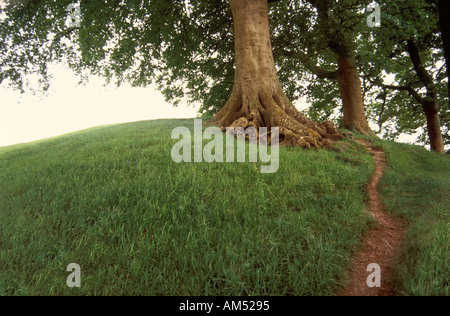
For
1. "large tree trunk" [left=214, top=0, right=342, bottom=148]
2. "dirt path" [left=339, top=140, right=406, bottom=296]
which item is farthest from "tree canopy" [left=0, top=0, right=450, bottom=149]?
"dirt path" [left=339, top=140, right=406, bottom=296]

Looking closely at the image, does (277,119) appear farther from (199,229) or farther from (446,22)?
(199,229)

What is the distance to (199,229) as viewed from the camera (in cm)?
279

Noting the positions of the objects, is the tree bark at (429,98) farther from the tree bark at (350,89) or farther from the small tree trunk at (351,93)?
the small tree trunk at (351,93)

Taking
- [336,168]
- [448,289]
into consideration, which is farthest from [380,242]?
[336,168]

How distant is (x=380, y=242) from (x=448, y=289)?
0.94 meters

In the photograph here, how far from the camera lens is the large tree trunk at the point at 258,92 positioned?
24.9 feet

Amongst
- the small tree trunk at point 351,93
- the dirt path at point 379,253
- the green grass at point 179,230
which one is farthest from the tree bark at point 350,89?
the dirt path at point 379,253

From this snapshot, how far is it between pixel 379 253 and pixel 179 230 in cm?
227

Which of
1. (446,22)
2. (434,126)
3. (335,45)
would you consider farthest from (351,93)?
(446,22)

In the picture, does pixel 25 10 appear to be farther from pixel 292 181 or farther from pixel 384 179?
pixel 384 179

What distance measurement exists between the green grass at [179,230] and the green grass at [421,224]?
0.51m

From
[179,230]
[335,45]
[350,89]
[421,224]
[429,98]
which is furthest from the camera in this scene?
[429,98]

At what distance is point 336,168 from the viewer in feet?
16.8

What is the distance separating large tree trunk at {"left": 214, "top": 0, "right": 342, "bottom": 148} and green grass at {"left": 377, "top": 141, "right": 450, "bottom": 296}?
2351 millimetres
